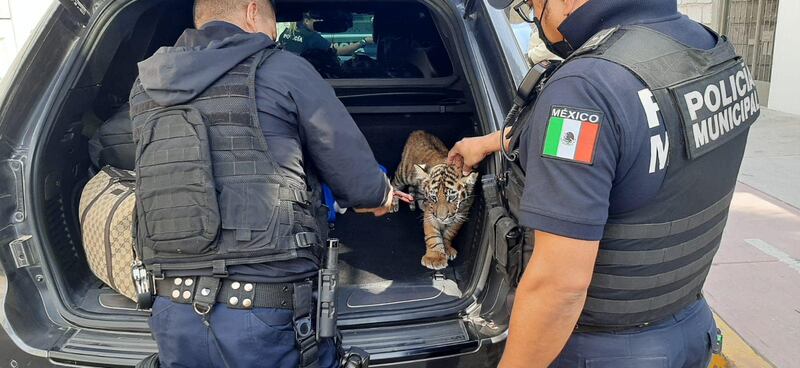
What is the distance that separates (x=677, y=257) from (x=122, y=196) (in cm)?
190

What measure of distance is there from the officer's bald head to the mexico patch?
3.36 feet

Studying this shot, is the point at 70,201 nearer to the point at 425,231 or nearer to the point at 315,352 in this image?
the point at 315,352

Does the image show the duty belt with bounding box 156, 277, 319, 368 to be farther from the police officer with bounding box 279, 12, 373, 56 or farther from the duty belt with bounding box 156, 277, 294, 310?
the police officer with bounding box 279, 12, 373, 56

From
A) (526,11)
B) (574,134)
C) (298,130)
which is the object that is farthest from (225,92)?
(574,134)

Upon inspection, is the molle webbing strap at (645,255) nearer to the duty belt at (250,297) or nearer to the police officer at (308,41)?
the duty belt at (250,297)

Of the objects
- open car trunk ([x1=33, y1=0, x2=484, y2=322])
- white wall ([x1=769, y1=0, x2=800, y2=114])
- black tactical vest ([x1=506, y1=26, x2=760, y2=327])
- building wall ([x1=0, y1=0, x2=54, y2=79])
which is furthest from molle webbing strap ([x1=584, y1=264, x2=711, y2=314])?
building wall ([x1=0, y1=0, x2=54, y2=79])

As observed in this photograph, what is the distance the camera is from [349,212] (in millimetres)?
3734

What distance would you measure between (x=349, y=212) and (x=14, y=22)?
989 centimetres

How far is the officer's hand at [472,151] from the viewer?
2.03 meters

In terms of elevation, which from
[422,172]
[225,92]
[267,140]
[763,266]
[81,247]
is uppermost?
[225,92]

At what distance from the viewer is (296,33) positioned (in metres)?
3.76

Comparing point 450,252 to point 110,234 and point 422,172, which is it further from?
point 110,234

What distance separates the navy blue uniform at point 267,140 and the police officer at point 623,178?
543 millimetres

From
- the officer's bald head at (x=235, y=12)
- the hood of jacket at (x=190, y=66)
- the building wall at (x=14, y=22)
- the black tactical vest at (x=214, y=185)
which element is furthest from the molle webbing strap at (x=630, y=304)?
the building wall at (x=14, y=22)
